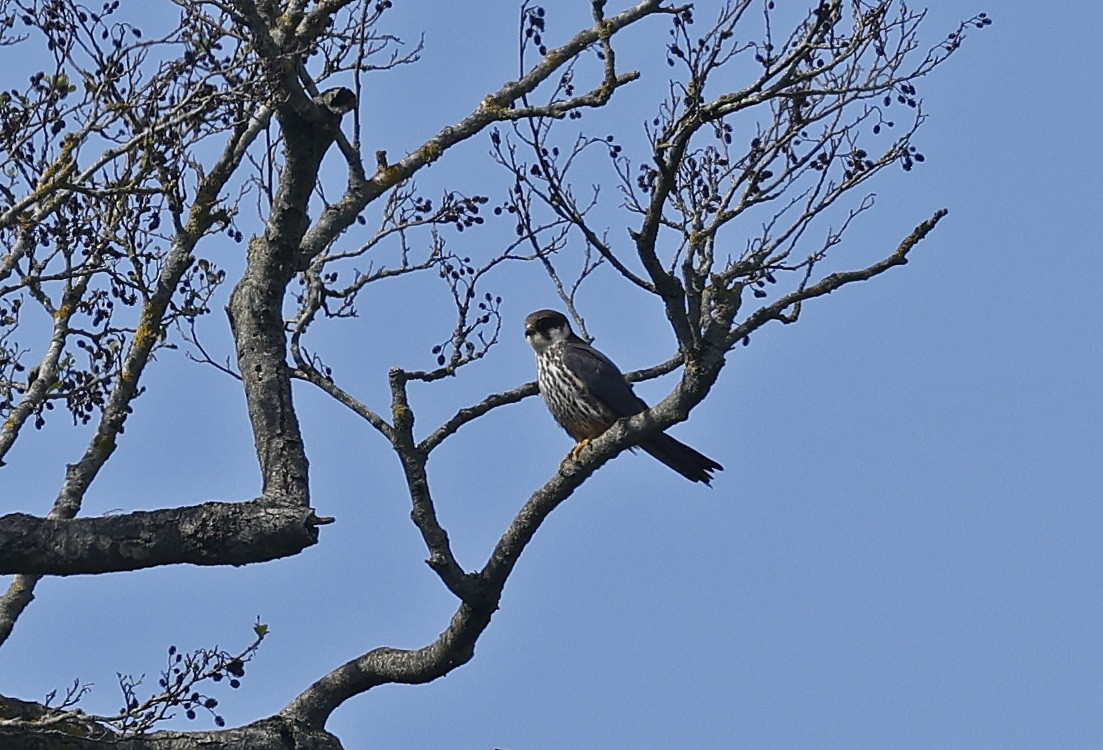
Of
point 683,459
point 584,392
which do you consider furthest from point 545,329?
point 683,459

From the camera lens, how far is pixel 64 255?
20.0 feet

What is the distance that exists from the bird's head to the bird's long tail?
1358mm

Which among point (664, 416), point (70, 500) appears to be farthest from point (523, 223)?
point (70, 500)

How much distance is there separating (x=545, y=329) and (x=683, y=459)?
1592 mm

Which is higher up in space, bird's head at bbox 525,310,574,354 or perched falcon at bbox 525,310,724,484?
bird's head at bbox 525,310,574,354

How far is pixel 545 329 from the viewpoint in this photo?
8906 millimetres

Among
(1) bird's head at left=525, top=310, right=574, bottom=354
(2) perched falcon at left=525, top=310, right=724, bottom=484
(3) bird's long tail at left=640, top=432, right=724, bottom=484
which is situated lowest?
(3) bird's long tail at left=640, top=432, right=724, bottom=484

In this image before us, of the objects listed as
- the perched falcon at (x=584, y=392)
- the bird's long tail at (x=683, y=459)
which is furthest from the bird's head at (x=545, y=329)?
the bird's long tail at (x=683, y=459)

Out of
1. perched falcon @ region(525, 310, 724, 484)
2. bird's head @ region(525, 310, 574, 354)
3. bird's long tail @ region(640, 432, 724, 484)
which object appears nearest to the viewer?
bird's long tail @ region(640, 432, 724, 484)

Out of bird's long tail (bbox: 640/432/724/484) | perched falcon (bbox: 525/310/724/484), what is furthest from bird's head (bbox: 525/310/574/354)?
bird's long tail (bbox: 640/432/724/484)

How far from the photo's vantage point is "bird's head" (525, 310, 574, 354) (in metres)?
8.84

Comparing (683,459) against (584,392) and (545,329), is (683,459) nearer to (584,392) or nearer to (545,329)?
(584,392)

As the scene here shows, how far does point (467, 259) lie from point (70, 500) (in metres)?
2.04

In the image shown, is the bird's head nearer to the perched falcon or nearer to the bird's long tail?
the perched falcon
